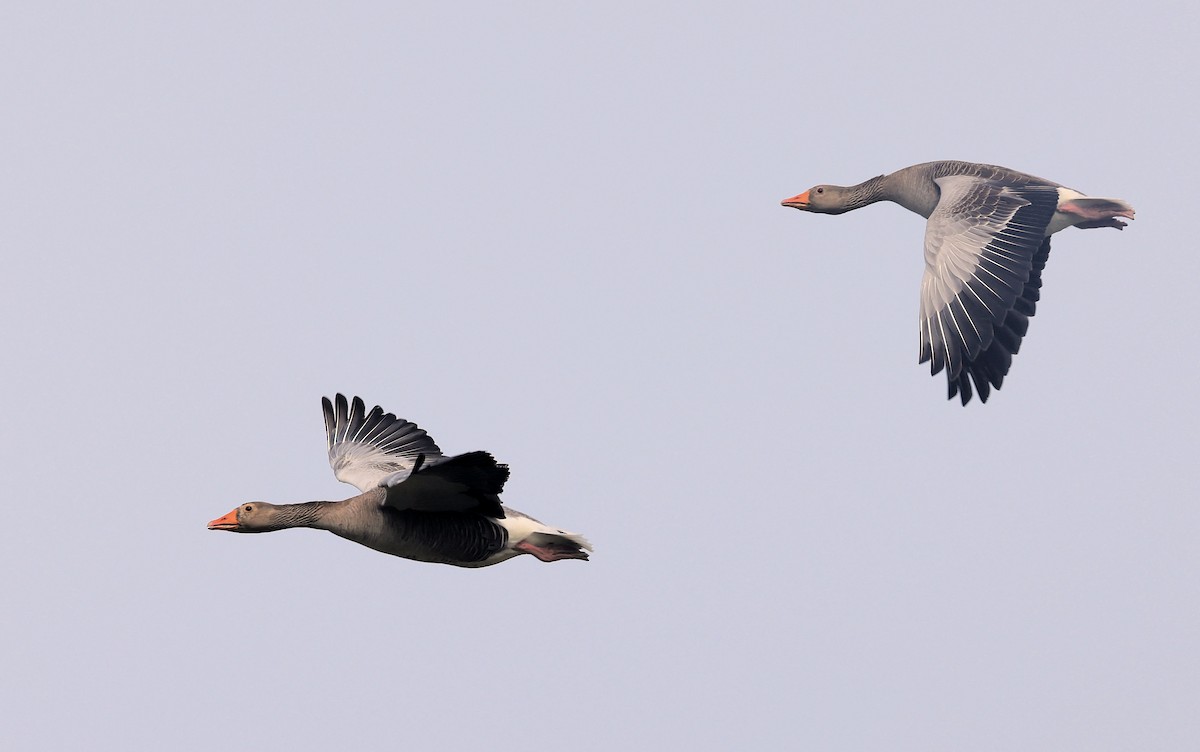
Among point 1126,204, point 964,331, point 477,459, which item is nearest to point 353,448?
point 477,459

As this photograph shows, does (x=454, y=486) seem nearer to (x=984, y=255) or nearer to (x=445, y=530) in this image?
(x=445, y=530)

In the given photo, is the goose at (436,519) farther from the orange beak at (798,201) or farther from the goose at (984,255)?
the orange beak at (798,201)

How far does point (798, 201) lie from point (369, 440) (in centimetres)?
726

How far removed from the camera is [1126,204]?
1941cm

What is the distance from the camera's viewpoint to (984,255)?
56.6ft

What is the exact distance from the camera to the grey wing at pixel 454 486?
13.0m

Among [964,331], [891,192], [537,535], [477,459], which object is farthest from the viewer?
[891,192]

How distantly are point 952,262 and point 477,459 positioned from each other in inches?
267

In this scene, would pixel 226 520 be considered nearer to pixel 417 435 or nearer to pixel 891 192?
pixel 417 435

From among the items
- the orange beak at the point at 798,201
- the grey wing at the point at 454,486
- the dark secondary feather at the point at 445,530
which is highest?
the orange beak at the point at 798,201

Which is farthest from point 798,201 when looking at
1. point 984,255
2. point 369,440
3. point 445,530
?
point 445,530

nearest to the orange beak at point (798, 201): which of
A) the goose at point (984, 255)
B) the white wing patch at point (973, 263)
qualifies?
the goose at point (984, 255)

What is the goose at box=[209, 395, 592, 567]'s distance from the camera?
1334cm

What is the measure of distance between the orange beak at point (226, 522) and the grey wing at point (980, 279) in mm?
7216
